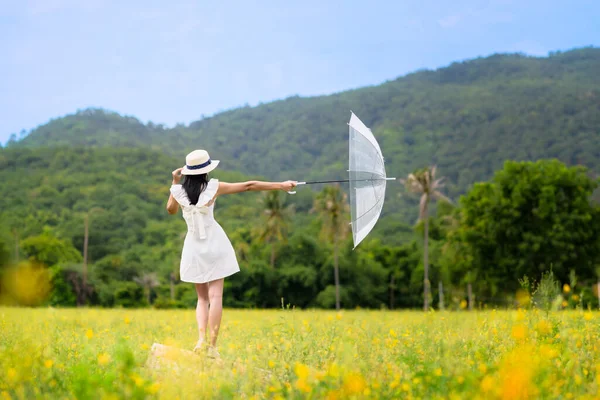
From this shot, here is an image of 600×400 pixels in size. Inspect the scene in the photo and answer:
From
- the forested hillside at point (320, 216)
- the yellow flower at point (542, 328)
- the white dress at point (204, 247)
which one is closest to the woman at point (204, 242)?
the white dress at point (204, 247)

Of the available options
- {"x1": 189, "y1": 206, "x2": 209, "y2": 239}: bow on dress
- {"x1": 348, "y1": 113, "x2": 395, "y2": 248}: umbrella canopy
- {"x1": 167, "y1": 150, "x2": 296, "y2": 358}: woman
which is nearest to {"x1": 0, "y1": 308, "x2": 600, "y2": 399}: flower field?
{"x1": 167, "y1": 150, "x2": 296, "y2": 358}: woman

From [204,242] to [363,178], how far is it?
2177 mm

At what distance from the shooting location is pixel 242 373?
19.6 ft

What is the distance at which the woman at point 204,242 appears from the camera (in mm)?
8508

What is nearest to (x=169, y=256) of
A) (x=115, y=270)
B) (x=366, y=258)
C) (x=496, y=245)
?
(x=115, y=270)

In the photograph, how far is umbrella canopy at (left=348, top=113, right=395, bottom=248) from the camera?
893 centimetres

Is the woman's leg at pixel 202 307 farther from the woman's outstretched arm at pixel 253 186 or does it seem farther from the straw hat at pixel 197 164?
the straw hat at pixel 197 164

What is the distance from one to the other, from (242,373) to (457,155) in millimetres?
144457

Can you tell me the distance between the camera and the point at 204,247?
8.52 metres

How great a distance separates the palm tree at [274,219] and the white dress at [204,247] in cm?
7084

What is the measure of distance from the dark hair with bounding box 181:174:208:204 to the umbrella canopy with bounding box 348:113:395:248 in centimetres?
184

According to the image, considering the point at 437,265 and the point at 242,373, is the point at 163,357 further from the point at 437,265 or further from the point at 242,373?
the point at 437,265

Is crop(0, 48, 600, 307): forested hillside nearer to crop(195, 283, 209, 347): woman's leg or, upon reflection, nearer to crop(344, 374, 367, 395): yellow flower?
crop(195, 283, 209, 347): woman's leg

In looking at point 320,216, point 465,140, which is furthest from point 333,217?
point 465,140
